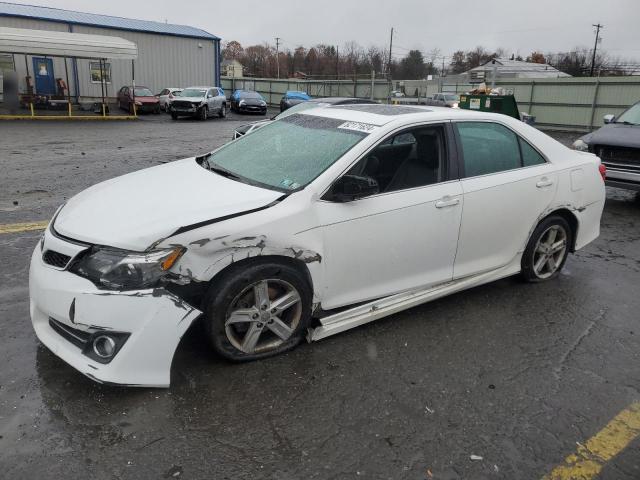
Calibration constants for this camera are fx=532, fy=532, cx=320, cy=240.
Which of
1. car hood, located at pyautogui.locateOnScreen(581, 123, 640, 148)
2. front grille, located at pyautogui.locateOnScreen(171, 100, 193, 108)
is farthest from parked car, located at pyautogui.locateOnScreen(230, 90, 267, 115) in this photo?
car hood, located at pyautogui.locateOnScreen(581, 123, 640, 148)

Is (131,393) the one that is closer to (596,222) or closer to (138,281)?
(138,281)

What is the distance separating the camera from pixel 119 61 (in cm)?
3338

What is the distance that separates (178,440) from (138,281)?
83 cm

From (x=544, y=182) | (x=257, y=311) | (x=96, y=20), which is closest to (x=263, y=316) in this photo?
(x=257, y=311)

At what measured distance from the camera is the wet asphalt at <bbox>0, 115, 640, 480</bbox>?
8.27ft

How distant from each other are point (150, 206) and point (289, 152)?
1.14 meters

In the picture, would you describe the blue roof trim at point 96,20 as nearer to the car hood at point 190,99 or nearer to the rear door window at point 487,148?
the car hood at point 190,99

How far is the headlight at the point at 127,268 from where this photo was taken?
9.14ft

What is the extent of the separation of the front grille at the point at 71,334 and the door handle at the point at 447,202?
2405mm

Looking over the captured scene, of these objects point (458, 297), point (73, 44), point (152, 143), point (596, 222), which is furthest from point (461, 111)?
point (73, 44)

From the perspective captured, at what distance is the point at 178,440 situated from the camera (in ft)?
8.64

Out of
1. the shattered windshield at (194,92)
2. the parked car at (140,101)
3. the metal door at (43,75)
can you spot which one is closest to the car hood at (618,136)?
the shattered windshield at (194,92)

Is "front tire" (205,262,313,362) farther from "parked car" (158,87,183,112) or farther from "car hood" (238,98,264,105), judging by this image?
"car hood" (238,98,264,105)

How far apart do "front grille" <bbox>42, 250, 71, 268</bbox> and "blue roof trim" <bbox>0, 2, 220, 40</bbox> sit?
32.8m
